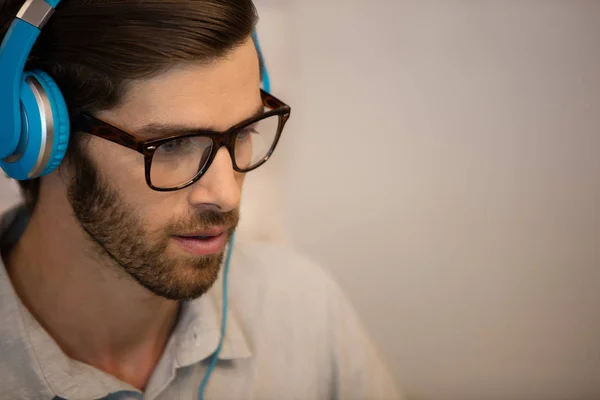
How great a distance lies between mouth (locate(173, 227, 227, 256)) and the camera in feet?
3.14

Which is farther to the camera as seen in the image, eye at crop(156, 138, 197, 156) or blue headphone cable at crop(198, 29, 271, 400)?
blue headphone cable at crop(198, 29, 271, 400)

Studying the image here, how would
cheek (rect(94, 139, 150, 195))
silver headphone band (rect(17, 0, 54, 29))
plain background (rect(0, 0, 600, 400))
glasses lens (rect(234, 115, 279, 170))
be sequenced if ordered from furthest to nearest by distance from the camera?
plain background (rect(0, 0, 600, 400))
glasses lens (rect(234, 115, 279, 170))
cheek (rect(94, 139, 150, 195))
silver headphone band (rect(17, 0, 54, 29))

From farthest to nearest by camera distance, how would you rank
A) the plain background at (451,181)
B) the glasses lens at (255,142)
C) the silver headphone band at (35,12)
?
the plain background at (451,181)
the glasses lens at (255,142)
the silver headphone band at (35,12)

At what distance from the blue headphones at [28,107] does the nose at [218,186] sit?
0.21 m

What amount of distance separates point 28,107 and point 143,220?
25 cm

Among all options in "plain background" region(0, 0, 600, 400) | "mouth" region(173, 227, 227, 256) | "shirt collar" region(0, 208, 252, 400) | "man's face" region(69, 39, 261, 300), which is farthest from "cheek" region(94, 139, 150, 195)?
"plain background" region(0, 0, 600, 400)

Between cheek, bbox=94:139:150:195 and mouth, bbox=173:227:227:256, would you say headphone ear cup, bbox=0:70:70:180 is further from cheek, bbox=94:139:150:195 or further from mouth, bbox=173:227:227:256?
mouth, bbox=173:227:227:256

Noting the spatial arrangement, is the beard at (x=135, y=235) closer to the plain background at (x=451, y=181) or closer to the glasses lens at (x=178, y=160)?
the glasses lens at (x=178, y=160)

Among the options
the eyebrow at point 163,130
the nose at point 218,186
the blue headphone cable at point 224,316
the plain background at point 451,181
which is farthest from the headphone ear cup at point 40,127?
the plain background at point 451,181

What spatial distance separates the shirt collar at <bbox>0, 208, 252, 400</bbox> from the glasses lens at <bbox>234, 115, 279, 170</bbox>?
1.12ft

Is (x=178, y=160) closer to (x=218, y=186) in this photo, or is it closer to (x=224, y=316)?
(x=218, y=186)

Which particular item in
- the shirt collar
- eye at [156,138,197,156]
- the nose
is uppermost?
eye at [156,138,197,156]

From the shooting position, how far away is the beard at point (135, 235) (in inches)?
35.8

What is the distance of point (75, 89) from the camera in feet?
2.84
